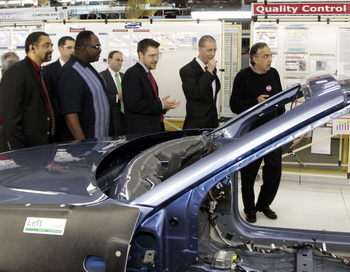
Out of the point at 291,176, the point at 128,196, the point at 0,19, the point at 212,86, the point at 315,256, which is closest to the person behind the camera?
the point at 128,196

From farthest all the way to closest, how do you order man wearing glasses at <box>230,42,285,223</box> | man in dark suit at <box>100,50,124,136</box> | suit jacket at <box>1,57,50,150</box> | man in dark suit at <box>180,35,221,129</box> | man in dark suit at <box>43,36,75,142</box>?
1. man in dark suit at <box>100,50,124,136</box>
2. man in dark suit at <box>180,35,221,129</box>
3. man wearing glasses at <box>230,42,285,223</box>
4. man in dark suit at <box>43,36,75,142</box>
5. suit jacket at <box>1,57,50,150</box>

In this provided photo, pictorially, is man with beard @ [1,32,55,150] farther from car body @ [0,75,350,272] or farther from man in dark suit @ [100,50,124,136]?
man in dark suit @ [100,50,124,136]

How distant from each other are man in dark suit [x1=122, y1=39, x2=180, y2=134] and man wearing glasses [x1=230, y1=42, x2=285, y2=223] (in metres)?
→ 0.76

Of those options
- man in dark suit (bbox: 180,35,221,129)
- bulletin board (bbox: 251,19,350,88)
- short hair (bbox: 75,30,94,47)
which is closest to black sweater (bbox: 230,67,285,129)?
man in dark suit (bbox: 180,35,221,129)

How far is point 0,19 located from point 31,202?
6651mm

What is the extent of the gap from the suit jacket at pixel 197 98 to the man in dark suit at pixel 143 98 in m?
0.51

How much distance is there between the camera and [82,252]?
180 cm

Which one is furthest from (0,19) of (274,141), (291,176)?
(274,141)

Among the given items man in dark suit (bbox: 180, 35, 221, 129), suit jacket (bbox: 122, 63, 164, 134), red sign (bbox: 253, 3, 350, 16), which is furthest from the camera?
red sign (bbox: 253, 3, 350, 16)

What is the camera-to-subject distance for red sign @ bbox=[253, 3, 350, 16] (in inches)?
243

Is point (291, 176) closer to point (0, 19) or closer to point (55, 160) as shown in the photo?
point (55, 160)

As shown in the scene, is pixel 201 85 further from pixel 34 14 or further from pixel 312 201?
pixel 34 14

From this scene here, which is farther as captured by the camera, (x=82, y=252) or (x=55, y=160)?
(x=55, y=160)

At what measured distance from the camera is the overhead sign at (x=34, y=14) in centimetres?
718
